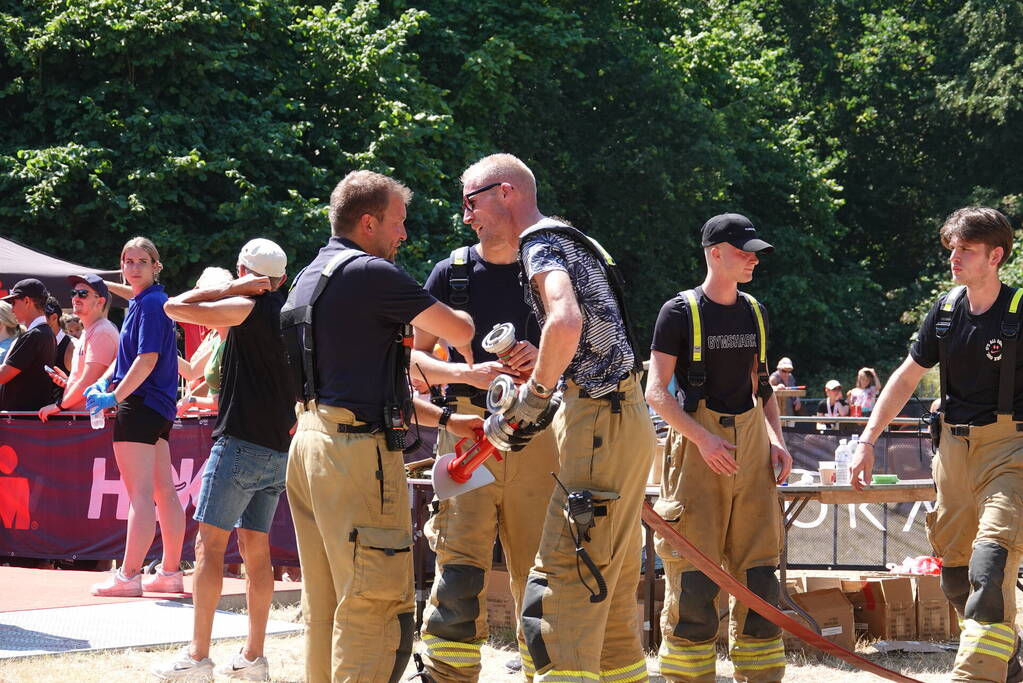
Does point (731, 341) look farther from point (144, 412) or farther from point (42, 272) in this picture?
point (42, 272)

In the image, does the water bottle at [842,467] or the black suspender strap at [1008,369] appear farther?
the water bottle at [842,467]

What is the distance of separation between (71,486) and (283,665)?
402 centimetres

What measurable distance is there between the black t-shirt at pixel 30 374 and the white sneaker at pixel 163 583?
8.55 ft

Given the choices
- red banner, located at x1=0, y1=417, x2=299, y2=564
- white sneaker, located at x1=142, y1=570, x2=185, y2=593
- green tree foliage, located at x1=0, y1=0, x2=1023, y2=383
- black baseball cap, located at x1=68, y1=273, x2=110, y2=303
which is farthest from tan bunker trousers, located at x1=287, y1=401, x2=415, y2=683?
green tree foliage, located at x1=0, y1=0, x2=1023, y2=383

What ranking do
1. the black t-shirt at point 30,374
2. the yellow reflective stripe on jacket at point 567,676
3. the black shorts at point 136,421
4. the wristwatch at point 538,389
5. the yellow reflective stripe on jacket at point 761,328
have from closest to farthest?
the wristwatch at point 538,389 < the yellow reflective stripe on jacket at point 567,676 < the yellow reflective stripe on jacket at point 761,328 < the black shorts at point 136,421 < the black t-shirt at point 30,374

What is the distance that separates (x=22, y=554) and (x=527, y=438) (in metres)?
7.30

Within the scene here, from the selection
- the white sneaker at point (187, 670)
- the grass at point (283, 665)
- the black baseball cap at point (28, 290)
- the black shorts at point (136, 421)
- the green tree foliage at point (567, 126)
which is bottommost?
the grass at point (283, 665)

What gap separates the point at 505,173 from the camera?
15.6 ft

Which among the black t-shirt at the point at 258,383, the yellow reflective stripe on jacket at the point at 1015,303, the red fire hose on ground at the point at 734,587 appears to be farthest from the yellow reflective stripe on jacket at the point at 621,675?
the yellow reflective stripe on jacket at the point at 1015,303

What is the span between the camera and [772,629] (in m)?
5.69

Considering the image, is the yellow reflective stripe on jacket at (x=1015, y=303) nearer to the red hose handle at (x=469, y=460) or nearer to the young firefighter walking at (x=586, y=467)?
the young firefighter walking at (x=586, y=467)

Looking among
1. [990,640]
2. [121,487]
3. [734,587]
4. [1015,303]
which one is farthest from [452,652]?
[121,487]

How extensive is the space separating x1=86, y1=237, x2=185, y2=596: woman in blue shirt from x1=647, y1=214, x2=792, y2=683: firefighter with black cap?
11.4 ft

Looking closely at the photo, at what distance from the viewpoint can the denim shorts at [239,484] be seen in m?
6.10
